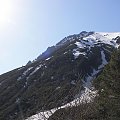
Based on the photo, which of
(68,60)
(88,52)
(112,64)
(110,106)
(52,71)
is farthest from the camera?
(88,52)

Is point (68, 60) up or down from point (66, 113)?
up

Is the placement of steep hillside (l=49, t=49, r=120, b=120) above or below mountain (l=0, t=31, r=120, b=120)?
below

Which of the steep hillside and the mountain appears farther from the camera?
the mountain

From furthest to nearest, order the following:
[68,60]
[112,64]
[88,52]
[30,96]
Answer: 1. [88,52]
2. [68,60]
3. [30,96]
4. [112,64]

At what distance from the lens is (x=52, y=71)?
106 metres

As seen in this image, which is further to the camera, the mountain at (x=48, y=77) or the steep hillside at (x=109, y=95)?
the mountain at (x=48, y=77)

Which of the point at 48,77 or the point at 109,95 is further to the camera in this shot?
the point at 48,77

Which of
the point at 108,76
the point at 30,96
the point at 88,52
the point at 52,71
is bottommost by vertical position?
the point at 108,76

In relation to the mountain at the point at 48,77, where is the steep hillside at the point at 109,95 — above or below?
below

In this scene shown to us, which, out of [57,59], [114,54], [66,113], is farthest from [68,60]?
[66,113]

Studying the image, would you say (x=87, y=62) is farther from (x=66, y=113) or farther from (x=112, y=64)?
(x=66, y=113)

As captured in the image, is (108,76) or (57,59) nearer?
(108,76)

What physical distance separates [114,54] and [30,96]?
207ft

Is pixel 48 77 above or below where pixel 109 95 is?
above
